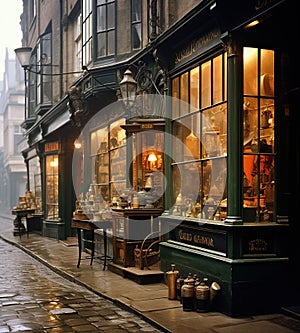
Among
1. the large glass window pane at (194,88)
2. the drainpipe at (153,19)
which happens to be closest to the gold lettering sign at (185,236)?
the large glass window pane at (194,88)

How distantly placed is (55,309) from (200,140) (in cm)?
363

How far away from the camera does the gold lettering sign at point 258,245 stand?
781 cm

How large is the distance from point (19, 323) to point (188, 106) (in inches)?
182

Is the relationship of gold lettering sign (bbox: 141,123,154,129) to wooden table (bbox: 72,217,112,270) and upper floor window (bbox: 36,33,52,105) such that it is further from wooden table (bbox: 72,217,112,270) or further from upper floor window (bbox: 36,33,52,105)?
upper floor window (bbox: 36,33,52,105)

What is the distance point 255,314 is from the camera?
7.66m

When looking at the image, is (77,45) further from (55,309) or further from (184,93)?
(55,309)

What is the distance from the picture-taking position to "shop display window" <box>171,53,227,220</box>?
856 cm

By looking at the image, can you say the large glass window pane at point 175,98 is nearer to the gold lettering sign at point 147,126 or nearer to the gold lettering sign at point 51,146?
the gold lettering sign at point 147,126

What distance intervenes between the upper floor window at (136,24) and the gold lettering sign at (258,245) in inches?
278

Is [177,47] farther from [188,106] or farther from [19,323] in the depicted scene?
[19,323]

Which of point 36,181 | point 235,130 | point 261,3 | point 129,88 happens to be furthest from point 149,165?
point 36,181

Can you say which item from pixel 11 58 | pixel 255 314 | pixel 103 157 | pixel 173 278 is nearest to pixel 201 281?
pixel 173 278

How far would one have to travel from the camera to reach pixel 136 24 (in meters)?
13.6

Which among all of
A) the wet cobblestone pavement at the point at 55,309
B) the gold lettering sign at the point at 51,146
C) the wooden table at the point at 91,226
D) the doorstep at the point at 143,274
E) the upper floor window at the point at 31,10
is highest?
the upper floor window at the point at 31,10
